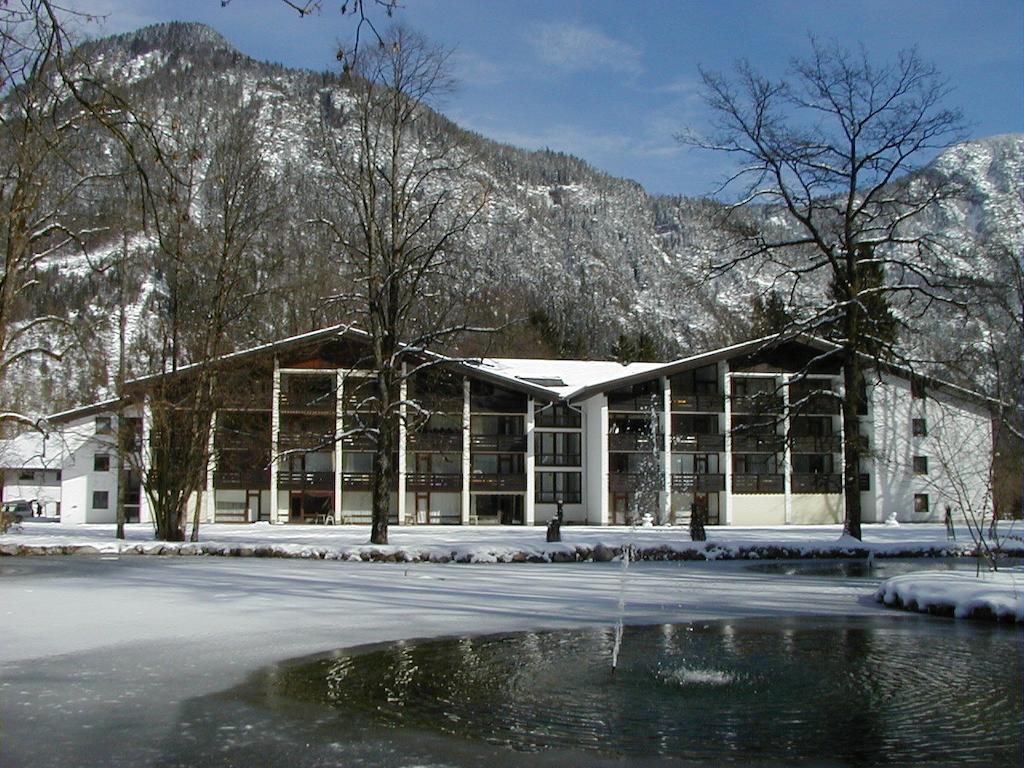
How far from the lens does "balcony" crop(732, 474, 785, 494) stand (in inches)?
2339

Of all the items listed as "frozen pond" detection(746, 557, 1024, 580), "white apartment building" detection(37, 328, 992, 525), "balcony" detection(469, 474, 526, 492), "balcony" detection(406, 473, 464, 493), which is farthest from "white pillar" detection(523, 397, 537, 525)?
"frozen pond" detection(746, 557, 1024, 580)

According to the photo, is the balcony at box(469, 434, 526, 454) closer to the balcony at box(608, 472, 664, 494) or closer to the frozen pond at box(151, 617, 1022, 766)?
the balcony at box(608, 472, 664, 494)

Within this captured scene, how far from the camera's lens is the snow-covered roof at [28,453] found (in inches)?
1846

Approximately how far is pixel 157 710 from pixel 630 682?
14.7 feet

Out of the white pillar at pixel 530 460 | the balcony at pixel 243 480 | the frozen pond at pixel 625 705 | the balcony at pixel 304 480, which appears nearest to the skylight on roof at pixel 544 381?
the white pillar at pixel 530 460

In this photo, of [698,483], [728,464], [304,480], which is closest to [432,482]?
[304,480]

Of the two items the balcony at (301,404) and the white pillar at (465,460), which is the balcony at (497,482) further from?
the balcony at (301,404)

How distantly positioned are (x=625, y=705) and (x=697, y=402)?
50.7m

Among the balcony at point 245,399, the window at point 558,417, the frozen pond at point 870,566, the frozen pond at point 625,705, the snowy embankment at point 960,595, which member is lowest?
the frozen pond at point 870,566

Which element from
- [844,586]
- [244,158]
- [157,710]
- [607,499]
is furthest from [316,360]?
[157,710]

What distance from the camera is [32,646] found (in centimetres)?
1147

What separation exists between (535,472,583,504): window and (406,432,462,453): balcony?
589 cm

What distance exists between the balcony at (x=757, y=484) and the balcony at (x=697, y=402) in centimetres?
442

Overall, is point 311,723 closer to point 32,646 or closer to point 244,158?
point 32,646
